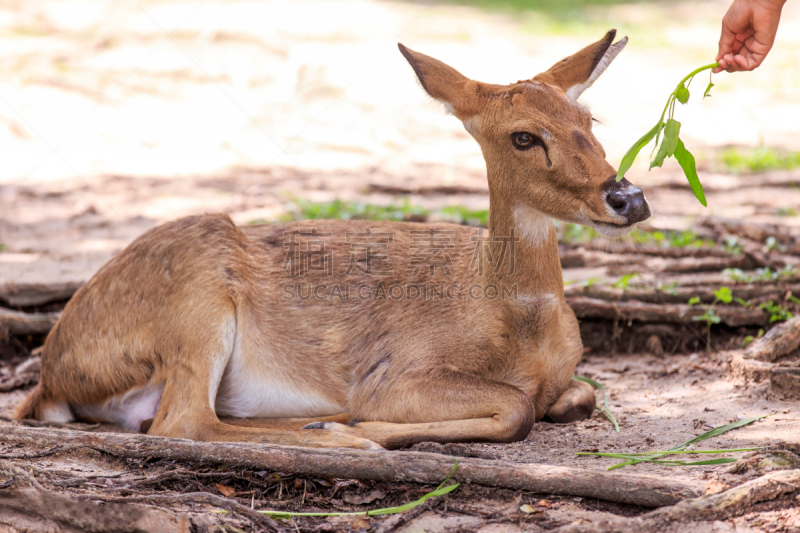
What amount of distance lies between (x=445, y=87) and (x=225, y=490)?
256 cm

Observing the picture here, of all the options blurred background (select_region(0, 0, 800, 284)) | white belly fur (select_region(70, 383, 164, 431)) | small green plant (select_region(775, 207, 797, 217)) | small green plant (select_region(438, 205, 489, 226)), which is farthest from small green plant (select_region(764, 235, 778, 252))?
white belly fur (select_region(70, 383, 164, 431))

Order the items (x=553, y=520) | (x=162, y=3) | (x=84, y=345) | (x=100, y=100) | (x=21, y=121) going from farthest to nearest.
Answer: (x=162, y=3), (x=100, y=100), (x=21, y=121), (x=84, y=345), (x=553, y=520)

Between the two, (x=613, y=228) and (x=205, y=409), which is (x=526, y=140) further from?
(x=205, y=409)

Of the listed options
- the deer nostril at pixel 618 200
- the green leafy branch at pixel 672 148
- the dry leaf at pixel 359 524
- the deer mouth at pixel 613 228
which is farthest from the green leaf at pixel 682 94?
the dry leaf at pixel 359 524

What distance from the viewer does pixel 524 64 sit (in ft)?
44.6

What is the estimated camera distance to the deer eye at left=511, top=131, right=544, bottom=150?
421 centimetres

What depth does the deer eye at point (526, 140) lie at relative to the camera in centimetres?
421

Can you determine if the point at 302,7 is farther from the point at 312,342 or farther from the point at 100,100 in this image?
the point at 312,342

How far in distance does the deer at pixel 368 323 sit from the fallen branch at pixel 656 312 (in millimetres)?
917

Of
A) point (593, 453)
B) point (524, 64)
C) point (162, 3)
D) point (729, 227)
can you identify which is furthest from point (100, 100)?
point (593, 453)

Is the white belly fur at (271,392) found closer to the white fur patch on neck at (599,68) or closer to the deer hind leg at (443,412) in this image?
the deer hind leg at (443,412)

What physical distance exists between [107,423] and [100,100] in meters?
7.49

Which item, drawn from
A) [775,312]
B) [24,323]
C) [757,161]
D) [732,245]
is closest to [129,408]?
[24,323]

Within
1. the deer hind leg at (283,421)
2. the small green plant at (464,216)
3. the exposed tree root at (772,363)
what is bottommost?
the deer hind leg at (283,421)
